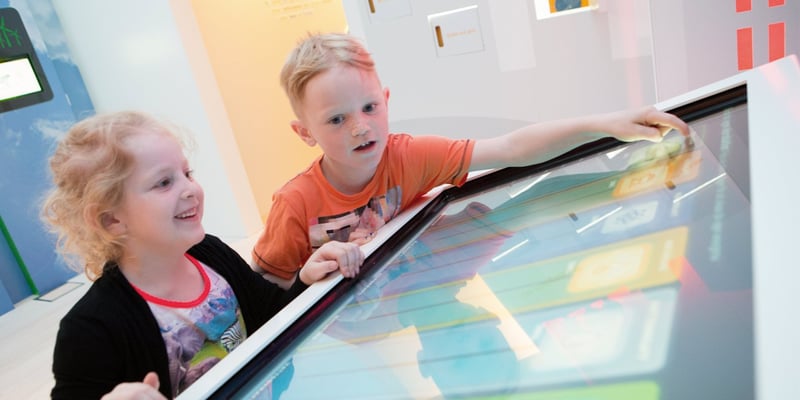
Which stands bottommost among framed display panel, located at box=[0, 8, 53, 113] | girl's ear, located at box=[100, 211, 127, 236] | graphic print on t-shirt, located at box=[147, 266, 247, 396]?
graphic print on t-shirt, located at box=[147, 266, 247, 396]

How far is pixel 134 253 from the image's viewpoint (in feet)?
3.63

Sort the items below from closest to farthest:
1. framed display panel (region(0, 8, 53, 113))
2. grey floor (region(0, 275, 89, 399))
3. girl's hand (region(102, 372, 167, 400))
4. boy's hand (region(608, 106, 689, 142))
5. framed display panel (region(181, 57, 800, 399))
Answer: framed display panel (region(181, 57, 800, 399)) < girl's hand (region(102, 372, 167, 400)) < boy's hand (region(608, 106, 689, 142)) < grey floor (region(0, 275, 89, 399)) < framed display panel (region(0, 8, 53, 113))

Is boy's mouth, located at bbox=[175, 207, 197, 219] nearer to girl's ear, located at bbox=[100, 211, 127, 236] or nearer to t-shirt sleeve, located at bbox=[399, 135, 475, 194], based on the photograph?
girl's ear, located at bbox=[100, 211, 127, 236]

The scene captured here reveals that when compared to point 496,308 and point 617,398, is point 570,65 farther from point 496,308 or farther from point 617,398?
point 617,398

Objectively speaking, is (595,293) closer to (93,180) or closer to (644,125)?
(644,125)

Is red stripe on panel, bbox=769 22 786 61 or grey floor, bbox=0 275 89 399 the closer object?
red stripe on panel, bbox=769 22 786 61

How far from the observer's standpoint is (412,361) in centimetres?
71

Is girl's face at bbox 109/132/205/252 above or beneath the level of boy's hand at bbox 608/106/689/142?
above

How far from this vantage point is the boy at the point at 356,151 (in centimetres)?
132

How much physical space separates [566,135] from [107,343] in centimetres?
104

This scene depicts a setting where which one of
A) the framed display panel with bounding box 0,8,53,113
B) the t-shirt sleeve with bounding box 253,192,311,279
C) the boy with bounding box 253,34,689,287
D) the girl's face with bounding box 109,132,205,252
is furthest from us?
the framed display panel with bounding box 0,8,53,113

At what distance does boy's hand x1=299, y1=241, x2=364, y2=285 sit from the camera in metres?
1.04

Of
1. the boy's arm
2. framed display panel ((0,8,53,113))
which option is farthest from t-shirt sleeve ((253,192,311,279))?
framed display panel ((0,8,53,113))

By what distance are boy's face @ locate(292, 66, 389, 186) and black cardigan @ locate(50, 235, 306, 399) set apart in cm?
37
